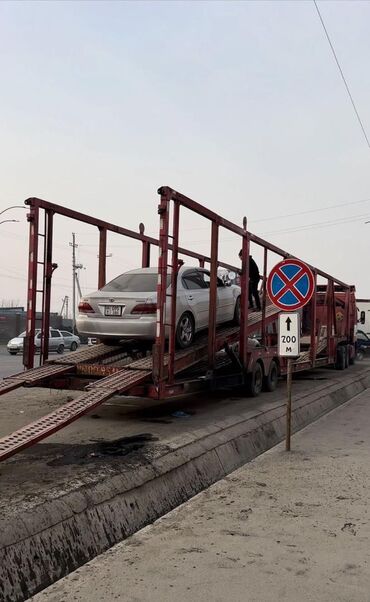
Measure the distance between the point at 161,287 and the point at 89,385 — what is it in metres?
1.67

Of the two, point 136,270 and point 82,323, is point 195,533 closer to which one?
point 82,323

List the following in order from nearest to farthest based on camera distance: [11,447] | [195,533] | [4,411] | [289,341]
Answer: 1. [195,533]
2. [11,447]
3. [289,341]
4. [4,411]

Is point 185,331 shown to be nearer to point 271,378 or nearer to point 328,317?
point 271,378

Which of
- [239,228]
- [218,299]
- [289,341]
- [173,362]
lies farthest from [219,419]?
[239,228]

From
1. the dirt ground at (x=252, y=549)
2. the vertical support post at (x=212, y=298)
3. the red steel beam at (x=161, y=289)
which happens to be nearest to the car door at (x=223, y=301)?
the vertical support post at (x=212, y=298)

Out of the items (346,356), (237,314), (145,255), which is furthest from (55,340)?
(237,314)

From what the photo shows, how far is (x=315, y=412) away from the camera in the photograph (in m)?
10.8

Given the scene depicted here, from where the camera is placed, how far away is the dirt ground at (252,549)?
→ 3561mm

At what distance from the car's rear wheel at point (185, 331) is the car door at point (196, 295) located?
16cm

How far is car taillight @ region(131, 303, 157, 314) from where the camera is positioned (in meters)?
9.01

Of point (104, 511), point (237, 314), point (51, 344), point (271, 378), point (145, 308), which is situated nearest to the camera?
point (104, 511)

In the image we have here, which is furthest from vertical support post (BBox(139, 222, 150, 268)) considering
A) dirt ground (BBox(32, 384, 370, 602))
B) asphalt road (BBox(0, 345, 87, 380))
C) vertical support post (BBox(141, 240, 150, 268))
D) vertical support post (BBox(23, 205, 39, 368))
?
asphalt road (BBox(0, 345, 87, 380))

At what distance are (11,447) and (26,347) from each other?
12.8ft

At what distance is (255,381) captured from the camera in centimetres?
1172
